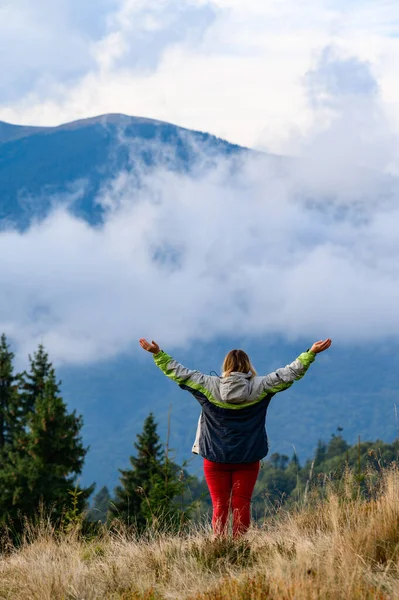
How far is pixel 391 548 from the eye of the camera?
550 centimetres

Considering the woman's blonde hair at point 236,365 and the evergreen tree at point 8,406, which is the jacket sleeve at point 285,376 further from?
the evergreen tree at point 8,406

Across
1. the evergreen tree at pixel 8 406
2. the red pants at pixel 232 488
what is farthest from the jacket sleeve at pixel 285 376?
the evergreen tree at pixel 8 406

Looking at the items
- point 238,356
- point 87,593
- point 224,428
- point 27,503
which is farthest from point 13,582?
point 27,503

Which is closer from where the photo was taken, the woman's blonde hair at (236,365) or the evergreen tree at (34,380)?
the woman's blonde hair at (236,365)

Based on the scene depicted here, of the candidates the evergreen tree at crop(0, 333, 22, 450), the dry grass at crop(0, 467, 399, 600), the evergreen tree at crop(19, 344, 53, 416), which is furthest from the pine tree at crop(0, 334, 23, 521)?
the dry grass at crop(0, 467, 399, 600)

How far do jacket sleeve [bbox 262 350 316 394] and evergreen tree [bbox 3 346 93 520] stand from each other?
Result: 29882mm

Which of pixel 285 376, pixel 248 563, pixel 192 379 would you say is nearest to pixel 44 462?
pixel 192 379

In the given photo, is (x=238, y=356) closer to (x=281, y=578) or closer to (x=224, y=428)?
(x=224, y=428)

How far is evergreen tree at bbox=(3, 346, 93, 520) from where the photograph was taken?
36.5 meters

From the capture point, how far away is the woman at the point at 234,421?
7.08 metres

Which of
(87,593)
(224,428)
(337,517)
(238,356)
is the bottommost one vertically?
(87,593)

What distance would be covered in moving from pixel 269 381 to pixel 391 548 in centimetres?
198

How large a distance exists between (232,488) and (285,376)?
1148mm

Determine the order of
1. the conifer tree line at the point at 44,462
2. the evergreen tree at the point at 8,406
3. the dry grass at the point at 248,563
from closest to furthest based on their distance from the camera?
the dry grass at the point at 248,563 → the conifer tree line at the point at 44,462 → the evergreen tree at the point at 8,406
